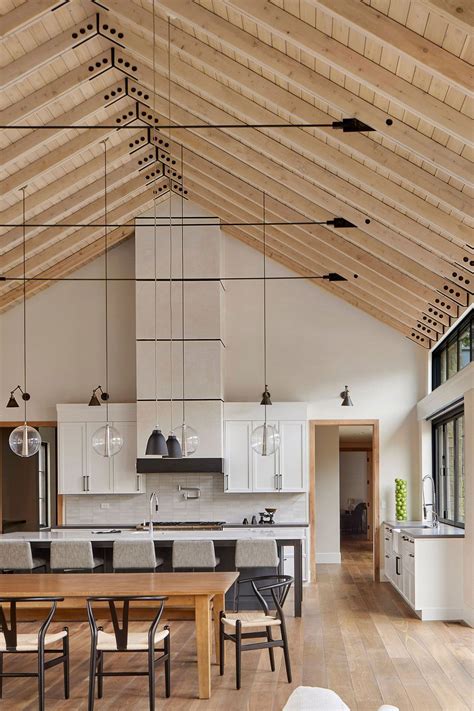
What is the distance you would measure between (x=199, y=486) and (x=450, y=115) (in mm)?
8138

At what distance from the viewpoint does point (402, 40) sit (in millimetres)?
5859

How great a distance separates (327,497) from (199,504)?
337 cm

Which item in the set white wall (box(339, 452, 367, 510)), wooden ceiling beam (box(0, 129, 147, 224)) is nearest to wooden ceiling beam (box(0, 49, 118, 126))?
wooden ceiling beam (box(0, 129, 147, 224))

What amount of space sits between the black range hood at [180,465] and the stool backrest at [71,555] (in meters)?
3.18

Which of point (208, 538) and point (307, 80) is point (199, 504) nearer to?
point (208, 538)

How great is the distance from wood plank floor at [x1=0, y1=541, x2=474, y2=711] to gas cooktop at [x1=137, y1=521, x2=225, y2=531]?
7.99 ft

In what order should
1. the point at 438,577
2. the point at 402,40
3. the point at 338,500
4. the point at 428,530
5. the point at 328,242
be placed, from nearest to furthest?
1. the point at 402,40
2. the point at 438,577
3. the point at 428,530
4. the point at 328,242
5. the point at 338,500

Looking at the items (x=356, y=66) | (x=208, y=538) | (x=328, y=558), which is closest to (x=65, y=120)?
(x=356, y=66)

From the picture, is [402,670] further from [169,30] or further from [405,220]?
[169,30]

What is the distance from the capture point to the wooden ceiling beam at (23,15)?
25.1 feet

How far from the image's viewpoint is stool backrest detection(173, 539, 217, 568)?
960 centimetres

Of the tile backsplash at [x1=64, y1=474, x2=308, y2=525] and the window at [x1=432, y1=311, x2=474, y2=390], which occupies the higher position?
the window at [x1=432, y1=311, x2=474, y2=390]

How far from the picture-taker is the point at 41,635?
6523 mm

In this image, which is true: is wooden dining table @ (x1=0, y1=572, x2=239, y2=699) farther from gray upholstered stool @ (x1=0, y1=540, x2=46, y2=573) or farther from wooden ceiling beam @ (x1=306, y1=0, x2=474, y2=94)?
wooden ceiling beam @ (x1=306, y1=0, x2=474, y2=94)
